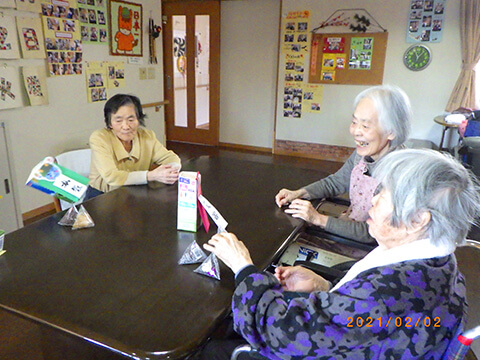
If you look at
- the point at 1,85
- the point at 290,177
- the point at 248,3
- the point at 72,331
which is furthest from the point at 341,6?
the point at 72,331

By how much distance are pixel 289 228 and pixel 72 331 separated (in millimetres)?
833

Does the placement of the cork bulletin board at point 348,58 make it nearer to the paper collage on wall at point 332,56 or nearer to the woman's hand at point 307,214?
the paper collage on wall at point 332,56

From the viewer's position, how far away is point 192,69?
19.3 feet

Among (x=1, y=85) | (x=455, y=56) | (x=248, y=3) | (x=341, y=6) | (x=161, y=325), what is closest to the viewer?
(x=161, y=325)

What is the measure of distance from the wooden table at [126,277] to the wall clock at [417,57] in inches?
152

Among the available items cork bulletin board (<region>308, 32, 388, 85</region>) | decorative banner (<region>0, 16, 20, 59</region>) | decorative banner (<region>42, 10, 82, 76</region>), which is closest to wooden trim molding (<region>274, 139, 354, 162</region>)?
cork bulletin board (<region>308, 32, 388, 85</region>)

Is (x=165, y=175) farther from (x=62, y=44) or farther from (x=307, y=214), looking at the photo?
(x=62, y=44)

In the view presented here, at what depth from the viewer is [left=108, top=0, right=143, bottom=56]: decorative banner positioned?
3.65m

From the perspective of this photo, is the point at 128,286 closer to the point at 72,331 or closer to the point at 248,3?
the point at 72,331

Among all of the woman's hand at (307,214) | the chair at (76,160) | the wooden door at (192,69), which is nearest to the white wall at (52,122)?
the chair at (76,160)

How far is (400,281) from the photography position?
74 cm

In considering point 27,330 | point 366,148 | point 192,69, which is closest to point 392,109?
point 366,148

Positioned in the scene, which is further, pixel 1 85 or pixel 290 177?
pixel 1 85
